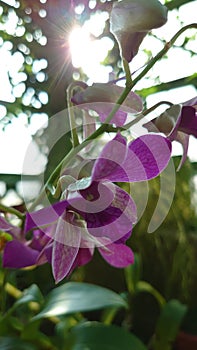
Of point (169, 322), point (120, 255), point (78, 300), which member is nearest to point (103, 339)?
point (78, 300)

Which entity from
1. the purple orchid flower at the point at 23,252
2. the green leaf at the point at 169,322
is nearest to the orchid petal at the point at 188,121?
the purple orchid flower at the point at 23,252

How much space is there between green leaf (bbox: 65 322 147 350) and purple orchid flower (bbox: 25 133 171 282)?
13.0 inches

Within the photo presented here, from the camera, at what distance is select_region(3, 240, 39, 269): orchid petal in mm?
296

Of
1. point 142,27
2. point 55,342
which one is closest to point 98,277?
point 55,342

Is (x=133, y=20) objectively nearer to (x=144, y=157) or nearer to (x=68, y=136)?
(x=144, y=157)

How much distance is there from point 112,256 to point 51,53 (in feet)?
1.06

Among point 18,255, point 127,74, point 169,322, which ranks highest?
point 127,74

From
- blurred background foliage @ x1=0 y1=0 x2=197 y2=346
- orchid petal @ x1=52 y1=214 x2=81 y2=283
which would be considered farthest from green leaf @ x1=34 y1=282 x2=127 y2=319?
orchid petal @ x1=52 y1=214 x2=81 y2=283

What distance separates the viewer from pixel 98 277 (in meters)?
1.00

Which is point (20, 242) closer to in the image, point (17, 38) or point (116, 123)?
point (116, 123)

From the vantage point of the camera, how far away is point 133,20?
0.73 feet

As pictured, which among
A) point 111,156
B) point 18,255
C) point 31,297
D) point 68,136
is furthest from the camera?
point 31,297

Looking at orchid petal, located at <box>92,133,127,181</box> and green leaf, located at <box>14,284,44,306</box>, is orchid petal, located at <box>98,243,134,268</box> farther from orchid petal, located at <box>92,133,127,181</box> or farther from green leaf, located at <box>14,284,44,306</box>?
green leaf, located at <box>14,284,44,306</box>

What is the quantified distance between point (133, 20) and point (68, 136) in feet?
0.85
